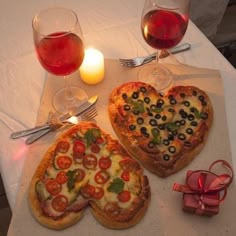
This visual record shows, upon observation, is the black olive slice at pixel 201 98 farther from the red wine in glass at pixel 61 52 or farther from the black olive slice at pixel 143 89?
the red wine in glass at pixel 61 52

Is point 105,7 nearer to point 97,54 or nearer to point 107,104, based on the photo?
point 97,54

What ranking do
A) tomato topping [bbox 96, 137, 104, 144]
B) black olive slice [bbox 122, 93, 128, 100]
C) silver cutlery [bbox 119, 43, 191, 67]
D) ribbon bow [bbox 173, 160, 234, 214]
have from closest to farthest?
ribbon bow [bbox 173, 160, 234, 214]
tomato topping [bbox 96, 137, 104, 144]
black olive slice [bbox 122, 93, 128, 100]
silver cutlery [bbox 119, 43, 191, 67]

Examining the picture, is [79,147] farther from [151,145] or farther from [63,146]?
[151,145]

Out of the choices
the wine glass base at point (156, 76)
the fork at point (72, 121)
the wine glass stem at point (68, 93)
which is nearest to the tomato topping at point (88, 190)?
the fork at point (72, 121)

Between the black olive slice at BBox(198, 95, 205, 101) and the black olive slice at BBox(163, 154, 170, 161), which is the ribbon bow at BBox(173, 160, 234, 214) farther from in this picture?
the black olive slice at BBox(198, 95, 205, 101)

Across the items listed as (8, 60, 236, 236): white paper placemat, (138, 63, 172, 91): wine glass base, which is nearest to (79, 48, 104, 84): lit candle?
(8, 60, 236, 236): white paper placemat

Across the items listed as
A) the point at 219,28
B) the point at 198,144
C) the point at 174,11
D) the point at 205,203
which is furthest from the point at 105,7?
the point at 219,28
